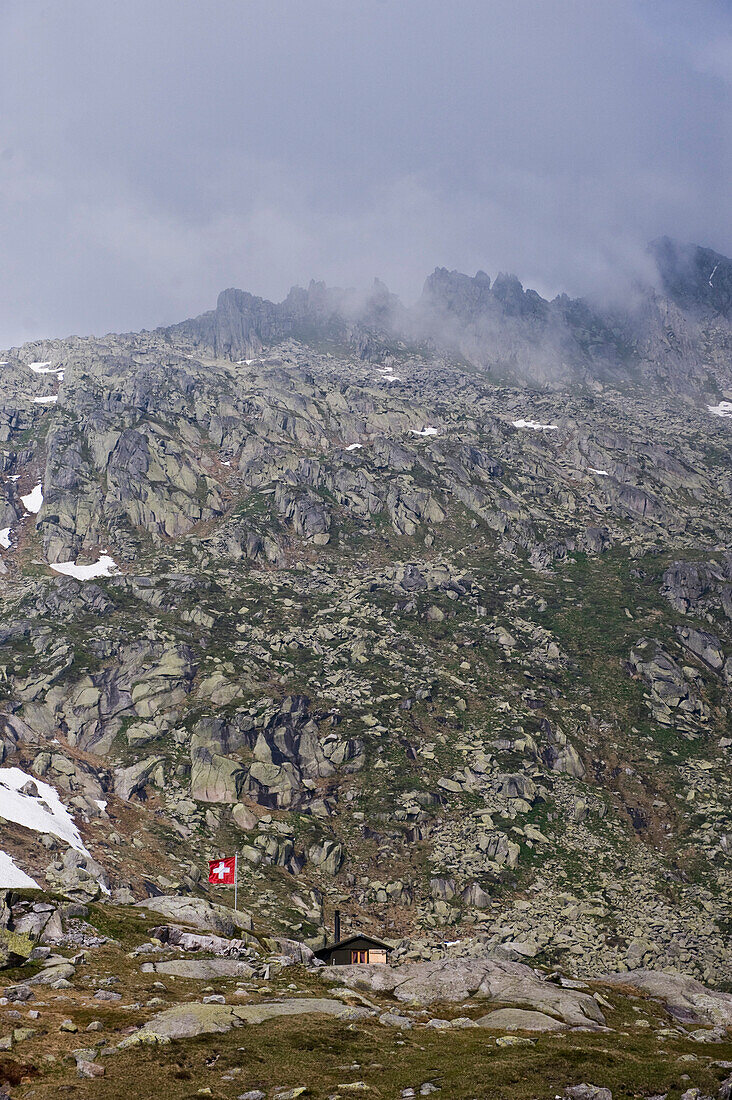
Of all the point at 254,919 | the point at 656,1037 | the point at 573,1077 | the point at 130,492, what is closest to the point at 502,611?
the point at 254,919

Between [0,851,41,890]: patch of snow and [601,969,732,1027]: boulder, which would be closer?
[601,969,732,1027]: boulder

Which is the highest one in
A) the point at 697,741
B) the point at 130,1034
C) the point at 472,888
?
the point at 130,1034

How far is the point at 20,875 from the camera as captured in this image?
63781 millimetres

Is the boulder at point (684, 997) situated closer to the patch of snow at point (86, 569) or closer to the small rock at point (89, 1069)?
the small rock at point (89, 1069)

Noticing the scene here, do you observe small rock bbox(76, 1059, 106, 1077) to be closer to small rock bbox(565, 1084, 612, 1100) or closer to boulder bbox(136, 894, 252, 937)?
small rock bbox(565, 1084, 612, 1100)

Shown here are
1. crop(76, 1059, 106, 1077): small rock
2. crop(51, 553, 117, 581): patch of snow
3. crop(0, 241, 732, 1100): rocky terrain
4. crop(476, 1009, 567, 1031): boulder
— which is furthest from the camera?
crop(51, 553, 117, 581): patch of snow

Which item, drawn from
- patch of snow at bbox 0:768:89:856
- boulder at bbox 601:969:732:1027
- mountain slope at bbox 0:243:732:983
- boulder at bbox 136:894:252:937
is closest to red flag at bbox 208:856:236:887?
boulder at bbox 136:894:252:937

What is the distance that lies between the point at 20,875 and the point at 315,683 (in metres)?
68.7

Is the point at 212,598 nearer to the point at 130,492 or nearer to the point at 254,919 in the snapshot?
the point at 130,492

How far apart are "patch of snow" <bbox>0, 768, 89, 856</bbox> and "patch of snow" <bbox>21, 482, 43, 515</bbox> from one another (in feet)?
348

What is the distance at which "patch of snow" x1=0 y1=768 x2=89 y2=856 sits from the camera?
78688 millimetres

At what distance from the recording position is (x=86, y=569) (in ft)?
521

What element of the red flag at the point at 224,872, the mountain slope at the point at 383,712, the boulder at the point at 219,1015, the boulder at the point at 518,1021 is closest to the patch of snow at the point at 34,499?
the mountain slope at the point at 383,712

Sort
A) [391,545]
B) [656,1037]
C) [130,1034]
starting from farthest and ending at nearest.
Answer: [391,545], [656,1037], [130,1034]
